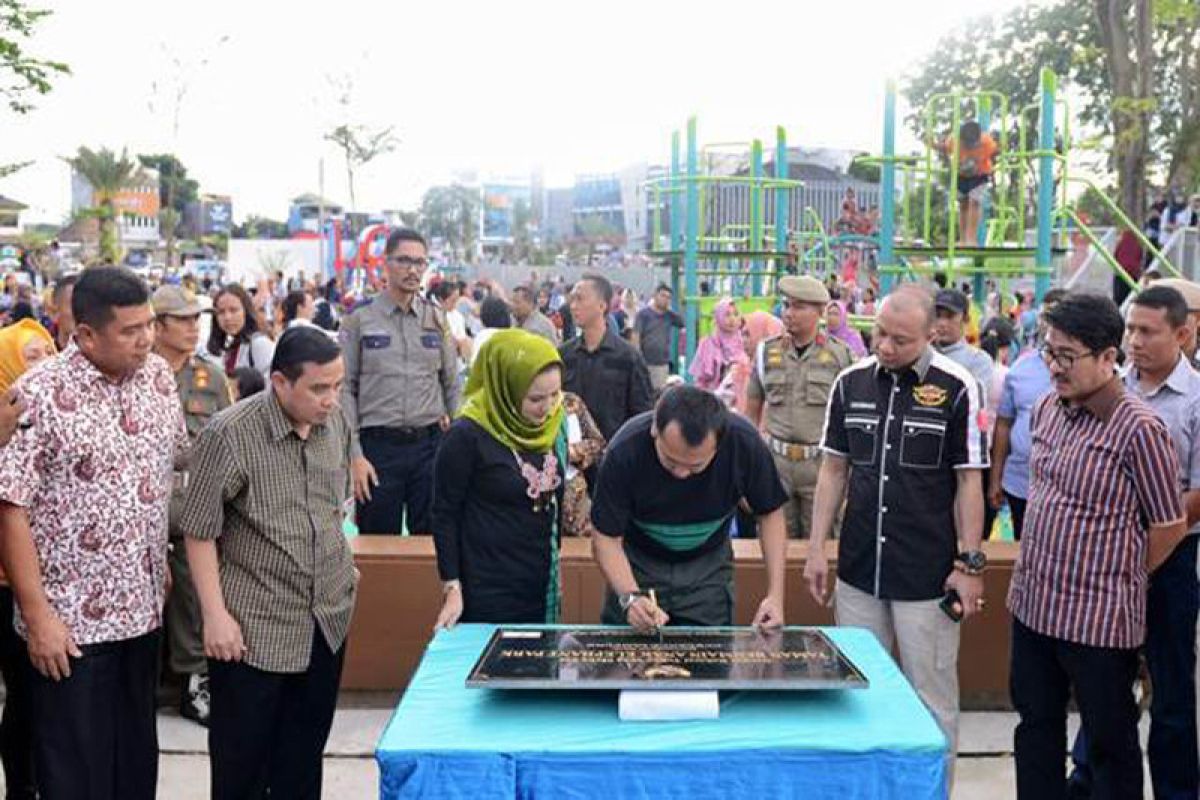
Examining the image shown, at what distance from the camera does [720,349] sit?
897 cm

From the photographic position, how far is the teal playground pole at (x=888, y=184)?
9.49 m

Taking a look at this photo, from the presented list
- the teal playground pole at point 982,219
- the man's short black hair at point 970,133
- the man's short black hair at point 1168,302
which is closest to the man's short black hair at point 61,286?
the man's short black hair at point 1168,302

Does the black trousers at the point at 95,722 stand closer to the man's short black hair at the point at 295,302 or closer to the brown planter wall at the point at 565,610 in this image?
the brown planter wall at the point at 565,610

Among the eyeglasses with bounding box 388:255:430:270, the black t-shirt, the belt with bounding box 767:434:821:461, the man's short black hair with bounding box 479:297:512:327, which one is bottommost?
the belt with bounding box 767:434:821:461

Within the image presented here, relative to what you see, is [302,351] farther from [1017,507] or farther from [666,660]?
[1017,507]

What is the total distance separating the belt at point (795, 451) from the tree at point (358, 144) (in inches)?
1084

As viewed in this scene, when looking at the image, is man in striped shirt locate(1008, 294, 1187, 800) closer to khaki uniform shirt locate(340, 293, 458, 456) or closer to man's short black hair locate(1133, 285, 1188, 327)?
man's short black hair locate(1133, 285, 1188, 327)

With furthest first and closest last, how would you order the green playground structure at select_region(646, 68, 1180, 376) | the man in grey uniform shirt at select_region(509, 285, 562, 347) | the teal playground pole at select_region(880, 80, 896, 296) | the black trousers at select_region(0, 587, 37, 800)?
the man in grey uniform shirt at select_region(509, 285, 562, 347)
the teal playground pole at select_region(880, 80, 896, 296)
the green playground structure at select_region(646, 68, 1180, 376)
the black trousers at select_region(0, 587, 37, 800)

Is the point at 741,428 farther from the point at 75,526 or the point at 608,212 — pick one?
the point at 608,212

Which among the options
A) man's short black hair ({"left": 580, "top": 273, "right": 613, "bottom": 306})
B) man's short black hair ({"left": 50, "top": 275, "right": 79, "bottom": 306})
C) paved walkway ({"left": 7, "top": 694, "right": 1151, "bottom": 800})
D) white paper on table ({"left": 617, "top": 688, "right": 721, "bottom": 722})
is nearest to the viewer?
white paper on table ({"left": 617, "top": 688, "right": 721, "bottom": 722})

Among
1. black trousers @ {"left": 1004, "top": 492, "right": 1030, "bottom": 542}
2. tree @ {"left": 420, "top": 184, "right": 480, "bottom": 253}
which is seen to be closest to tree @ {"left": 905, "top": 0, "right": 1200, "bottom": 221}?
black trousers @ {"left": 1004, "top": 492, "right": 1030, "bottom": 542}

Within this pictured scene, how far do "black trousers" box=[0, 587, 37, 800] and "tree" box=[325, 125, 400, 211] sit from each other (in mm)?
28807

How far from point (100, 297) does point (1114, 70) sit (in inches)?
538

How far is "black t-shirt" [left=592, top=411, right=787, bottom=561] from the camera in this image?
11.5 ft
